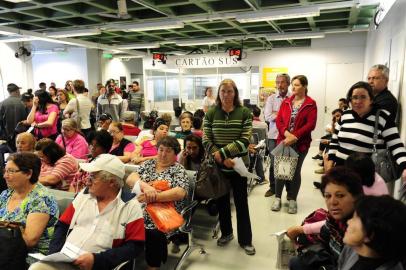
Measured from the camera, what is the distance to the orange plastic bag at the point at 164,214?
2.28m

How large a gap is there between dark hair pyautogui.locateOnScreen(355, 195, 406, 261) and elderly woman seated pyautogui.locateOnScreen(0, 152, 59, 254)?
68.0 inches

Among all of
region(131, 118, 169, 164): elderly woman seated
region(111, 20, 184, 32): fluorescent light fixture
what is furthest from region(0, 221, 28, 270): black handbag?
Answer: region(111, 20, 184, 32): fluorescent light fixture

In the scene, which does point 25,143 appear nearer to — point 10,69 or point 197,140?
point 197,140

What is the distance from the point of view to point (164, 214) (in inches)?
92.4

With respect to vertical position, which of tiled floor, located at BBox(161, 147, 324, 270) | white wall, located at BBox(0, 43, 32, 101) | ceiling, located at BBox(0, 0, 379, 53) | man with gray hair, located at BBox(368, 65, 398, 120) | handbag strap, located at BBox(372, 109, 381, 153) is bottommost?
tiled floor, located at BBox(161, 147, 324, 270)

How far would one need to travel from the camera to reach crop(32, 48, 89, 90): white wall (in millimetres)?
11016

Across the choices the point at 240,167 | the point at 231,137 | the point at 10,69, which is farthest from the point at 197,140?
the point at 10,69

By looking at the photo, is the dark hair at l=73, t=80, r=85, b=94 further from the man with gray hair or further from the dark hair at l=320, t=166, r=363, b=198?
the dark hair at l=320, t=166, r=363, b=198

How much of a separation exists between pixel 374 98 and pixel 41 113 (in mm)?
4182

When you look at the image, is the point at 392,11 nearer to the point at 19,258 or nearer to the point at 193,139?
the point at 193,139

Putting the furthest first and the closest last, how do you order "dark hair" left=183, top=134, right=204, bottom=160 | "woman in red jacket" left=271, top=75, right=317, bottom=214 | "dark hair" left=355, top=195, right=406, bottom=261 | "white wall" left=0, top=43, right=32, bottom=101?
"white wall" left=0, top=43, right=32, bottom=101, "woman in red jacket" left=271, top=75, right=317, bottom=214, "dark hair" left=183, top=134, right=204, bottom=160, "dark hair" left=355, top=195, right=406, bottom=261

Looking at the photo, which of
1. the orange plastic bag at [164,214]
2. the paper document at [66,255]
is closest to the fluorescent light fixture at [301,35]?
the orange plastic bag at [164,214]

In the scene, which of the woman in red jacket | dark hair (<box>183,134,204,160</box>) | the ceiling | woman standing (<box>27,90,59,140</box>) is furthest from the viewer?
the ceiling

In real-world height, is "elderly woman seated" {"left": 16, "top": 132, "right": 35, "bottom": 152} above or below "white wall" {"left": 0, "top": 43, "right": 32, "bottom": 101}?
below
